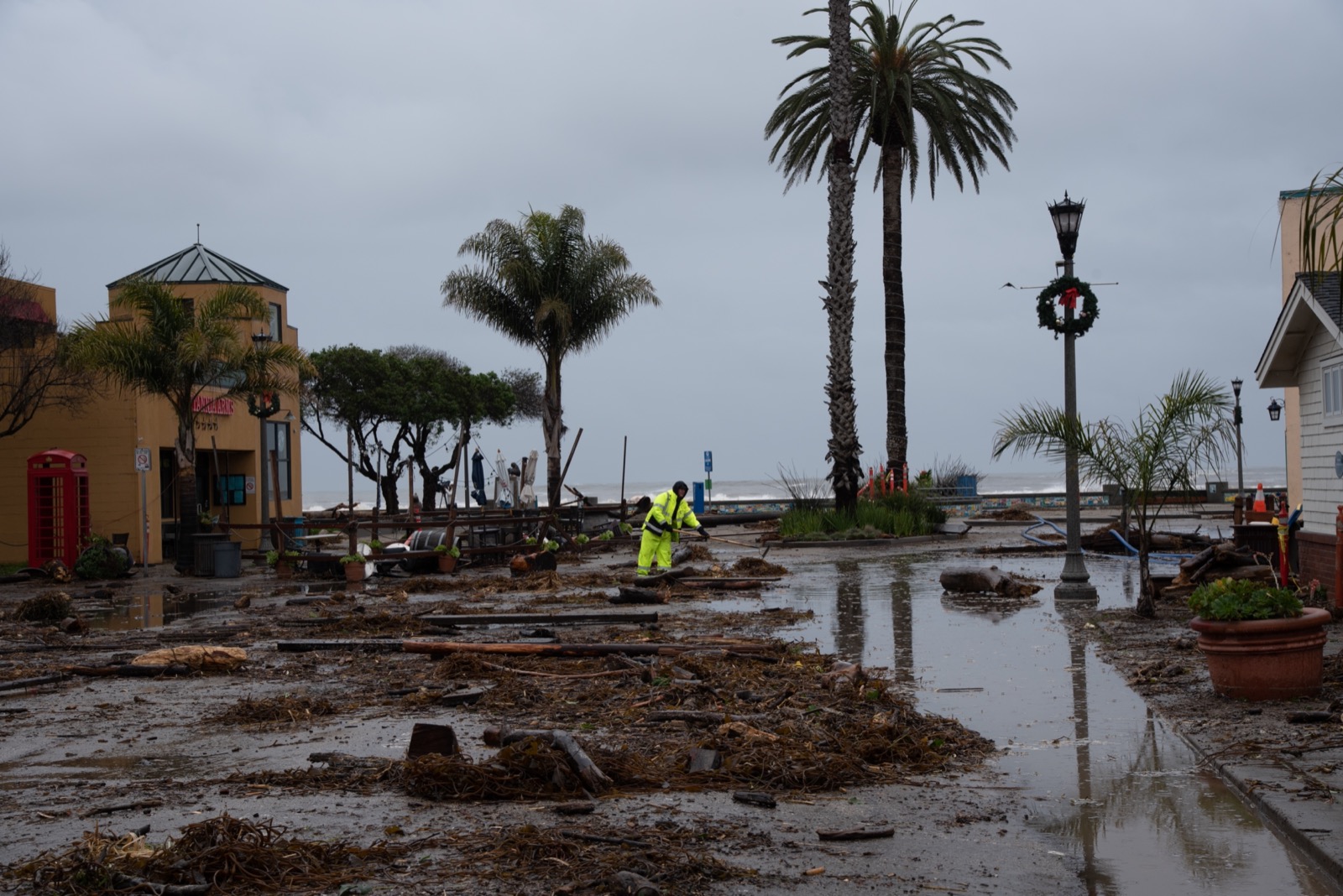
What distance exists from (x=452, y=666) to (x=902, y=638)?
4596mm

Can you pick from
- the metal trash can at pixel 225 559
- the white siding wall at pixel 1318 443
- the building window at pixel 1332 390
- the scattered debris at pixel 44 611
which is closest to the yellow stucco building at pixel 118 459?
the metal trash can at pixel 225 559

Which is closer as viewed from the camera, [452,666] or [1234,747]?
[1234,747]

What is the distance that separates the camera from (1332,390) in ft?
47.4

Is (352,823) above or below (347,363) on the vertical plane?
below

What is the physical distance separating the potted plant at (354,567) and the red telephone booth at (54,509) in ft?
26.6

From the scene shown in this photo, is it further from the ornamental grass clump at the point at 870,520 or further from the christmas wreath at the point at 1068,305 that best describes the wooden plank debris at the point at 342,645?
the ornamental grass clump at the point at 870,520

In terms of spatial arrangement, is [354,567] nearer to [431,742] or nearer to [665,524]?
[665,524]

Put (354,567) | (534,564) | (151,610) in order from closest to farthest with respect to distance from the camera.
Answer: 1. (151,610)
2. (354,567)
3. (534,564)

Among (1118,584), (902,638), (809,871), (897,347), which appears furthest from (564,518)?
(809,871)

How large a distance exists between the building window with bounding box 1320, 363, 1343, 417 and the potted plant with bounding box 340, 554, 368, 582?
50.6 feet

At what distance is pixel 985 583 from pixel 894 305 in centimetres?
1938

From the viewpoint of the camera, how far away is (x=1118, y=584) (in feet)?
58.7

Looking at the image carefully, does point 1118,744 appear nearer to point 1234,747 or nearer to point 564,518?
point 1234,747

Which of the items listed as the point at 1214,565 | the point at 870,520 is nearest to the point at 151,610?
the point at 1214,565
